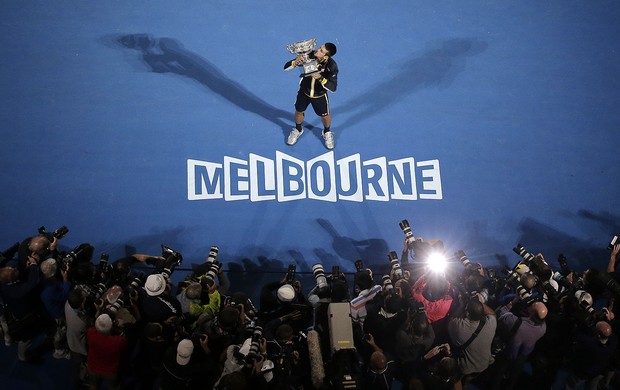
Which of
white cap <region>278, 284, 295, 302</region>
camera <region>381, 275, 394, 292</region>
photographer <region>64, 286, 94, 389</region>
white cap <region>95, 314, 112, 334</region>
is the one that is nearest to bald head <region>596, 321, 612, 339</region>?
camera <region>381, 275, 394, 292</region>

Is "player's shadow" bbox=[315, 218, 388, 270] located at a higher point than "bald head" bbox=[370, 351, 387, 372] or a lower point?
higher

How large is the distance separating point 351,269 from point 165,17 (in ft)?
19.5

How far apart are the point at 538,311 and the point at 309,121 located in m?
4.80

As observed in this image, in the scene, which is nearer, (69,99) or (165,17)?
(69,99)

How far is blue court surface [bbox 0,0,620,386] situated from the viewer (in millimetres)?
7766

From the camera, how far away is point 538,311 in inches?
210

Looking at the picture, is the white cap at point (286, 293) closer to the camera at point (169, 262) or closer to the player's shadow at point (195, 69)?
the camera at point (169, 262)

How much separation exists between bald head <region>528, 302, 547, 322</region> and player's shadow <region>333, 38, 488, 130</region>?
14.4ft

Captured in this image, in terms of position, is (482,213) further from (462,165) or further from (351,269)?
(351,269)

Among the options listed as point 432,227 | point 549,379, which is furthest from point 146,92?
point 549,379

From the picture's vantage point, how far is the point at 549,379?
19.7ft

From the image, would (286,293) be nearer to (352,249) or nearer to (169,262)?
(169,262)

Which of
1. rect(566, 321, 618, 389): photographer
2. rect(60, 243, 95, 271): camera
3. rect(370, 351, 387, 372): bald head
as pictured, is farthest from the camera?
rect(60, 243, 95, 271): camera

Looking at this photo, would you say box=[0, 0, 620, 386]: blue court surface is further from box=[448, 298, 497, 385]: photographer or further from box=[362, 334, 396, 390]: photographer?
box=[448, 298, 497, 385]: photographer
